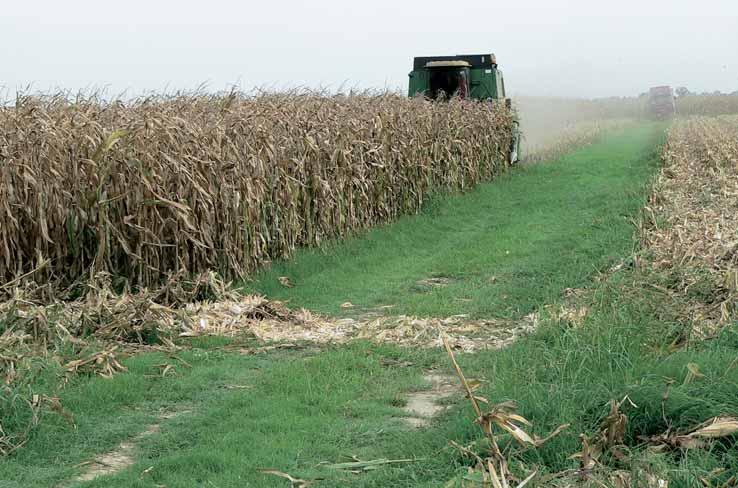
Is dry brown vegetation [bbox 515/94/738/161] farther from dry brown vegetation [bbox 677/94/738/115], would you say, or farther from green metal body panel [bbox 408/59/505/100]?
green metal body panel [bbox 408/59/505/100]

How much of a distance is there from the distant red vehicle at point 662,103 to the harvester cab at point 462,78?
4360 cm

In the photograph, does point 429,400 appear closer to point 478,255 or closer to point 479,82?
point 478,255

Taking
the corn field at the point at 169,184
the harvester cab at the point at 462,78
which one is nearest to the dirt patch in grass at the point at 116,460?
the corn field at the point at 169,184

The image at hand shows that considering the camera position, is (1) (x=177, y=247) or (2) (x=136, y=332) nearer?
(2) (x=136, y=332)

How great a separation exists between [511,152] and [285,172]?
520 inches

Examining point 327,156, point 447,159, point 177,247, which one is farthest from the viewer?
point 447,159

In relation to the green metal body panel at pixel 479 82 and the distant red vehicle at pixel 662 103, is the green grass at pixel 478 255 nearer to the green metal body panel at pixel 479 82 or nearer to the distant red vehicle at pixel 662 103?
the green metal body panel at pixel 479 82

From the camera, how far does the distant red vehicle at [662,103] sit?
216 feet

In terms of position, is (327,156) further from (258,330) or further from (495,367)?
(495,367)

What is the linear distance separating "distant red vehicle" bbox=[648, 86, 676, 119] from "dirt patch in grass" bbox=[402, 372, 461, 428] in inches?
2416

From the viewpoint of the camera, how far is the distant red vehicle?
6575 centimetres

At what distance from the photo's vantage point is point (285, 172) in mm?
12648

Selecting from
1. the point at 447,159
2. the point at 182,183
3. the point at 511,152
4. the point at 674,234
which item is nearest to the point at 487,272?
the point at 674,234

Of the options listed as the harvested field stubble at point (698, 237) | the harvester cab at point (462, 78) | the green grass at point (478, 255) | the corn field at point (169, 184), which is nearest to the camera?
the harvested field stubble at point (698, 237)
